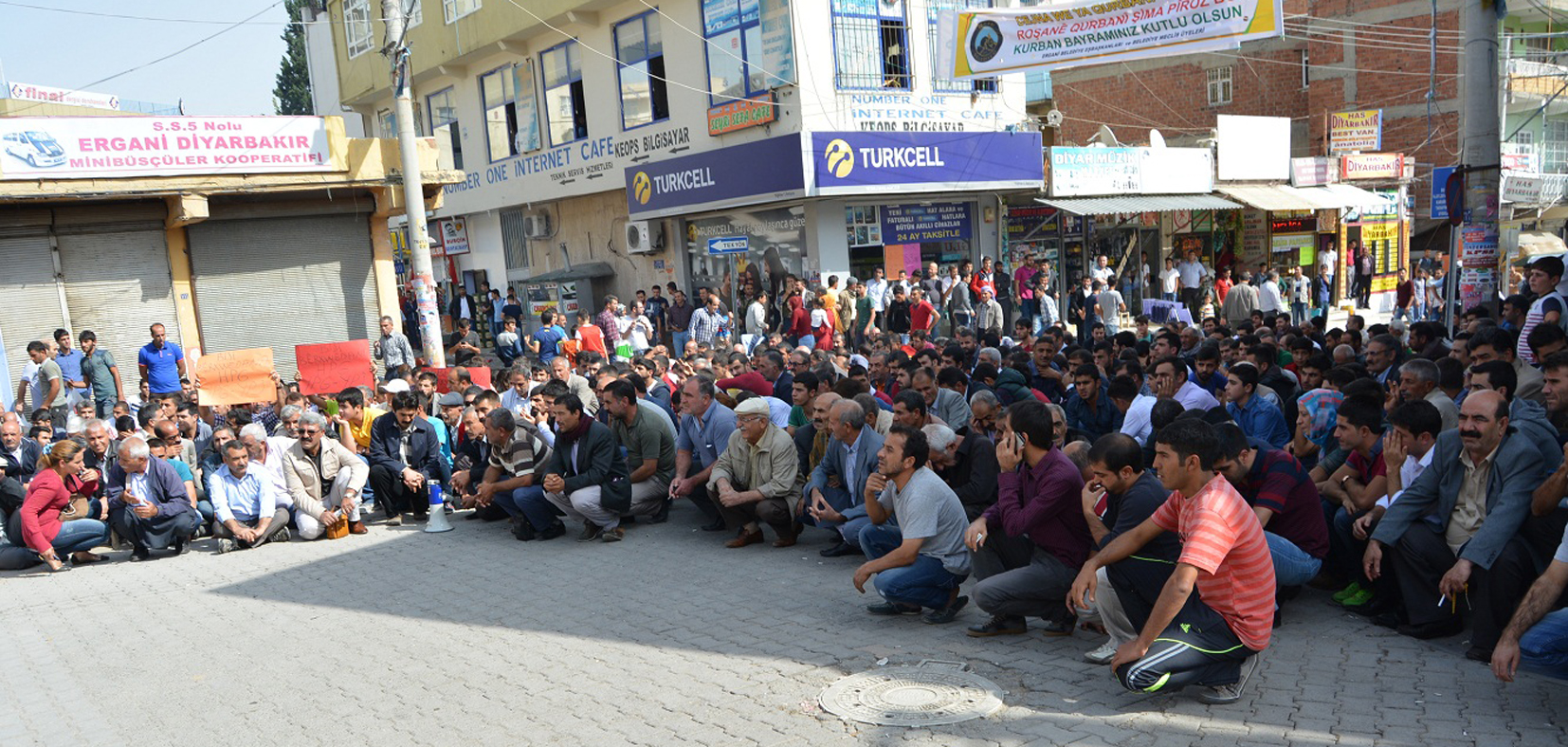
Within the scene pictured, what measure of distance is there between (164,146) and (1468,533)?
668 inches

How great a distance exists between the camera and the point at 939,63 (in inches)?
771

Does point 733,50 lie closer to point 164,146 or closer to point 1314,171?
point 164,146

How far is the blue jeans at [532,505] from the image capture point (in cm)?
897

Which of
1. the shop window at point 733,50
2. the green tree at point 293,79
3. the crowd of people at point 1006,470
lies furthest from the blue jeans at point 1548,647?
the green tree at point 293,79

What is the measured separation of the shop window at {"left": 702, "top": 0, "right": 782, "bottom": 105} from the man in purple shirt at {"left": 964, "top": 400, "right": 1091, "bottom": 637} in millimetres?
14268

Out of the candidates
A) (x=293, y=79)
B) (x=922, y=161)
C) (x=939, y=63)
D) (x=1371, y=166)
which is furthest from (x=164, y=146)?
(x=293, y=79)

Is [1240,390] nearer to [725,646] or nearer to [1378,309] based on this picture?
[725,646]

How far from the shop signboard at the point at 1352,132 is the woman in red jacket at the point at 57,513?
28.9 meters

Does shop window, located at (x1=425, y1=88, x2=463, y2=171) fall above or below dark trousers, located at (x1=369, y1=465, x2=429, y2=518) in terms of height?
above

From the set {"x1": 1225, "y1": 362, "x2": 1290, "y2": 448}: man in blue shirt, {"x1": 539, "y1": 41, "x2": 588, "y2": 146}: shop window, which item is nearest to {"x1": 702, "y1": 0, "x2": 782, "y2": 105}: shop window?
{"x1": 539, "y1": 41, "x2": 588, "y2": 146}: shop window

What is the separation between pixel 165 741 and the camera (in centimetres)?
526

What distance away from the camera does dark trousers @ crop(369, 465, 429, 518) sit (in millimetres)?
9883

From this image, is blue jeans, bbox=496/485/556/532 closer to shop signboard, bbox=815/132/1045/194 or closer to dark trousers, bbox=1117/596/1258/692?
dark trousers, bbox=1117/596/1258/692

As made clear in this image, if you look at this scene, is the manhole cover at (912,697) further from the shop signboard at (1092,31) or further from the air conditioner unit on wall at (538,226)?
the air conditioner unit on wall at (538,226)
